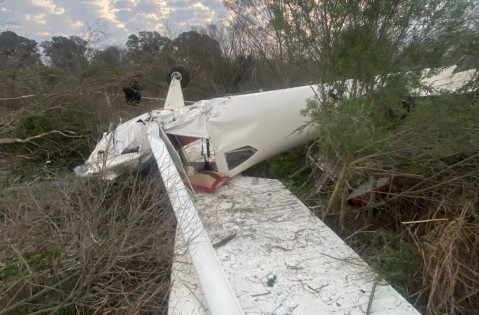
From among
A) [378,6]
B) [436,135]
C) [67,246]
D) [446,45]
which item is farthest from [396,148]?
[67,246]

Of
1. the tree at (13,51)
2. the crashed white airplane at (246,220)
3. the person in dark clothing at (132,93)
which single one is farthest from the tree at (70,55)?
the crashed white airplane at (246,220)

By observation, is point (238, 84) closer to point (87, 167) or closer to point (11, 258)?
point (87, 167)

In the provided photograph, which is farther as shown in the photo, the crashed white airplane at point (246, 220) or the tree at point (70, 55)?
the tree at point (70, 55)

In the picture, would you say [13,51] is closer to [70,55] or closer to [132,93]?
[70,55]

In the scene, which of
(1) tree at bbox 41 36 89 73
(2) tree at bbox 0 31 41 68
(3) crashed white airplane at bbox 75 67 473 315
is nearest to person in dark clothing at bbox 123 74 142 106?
(1) tree at bbox 41 36 89 73

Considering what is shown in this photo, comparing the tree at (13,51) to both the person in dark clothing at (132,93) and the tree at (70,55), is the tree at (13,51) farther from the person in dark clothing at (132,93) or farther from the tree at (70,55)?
the person in dark clothing at (132,93)

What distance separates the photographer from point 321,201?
4191 millimetres

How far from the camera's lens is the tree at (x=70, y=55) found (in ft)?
34.4

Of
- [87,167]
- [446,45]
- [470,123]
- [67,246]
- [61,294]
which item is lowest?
[61,294]

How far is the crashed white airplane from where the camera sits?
8.34 ft

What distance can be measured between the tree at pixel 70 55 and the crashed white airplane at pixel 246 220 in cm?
551

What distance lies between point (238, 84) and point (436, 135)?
13.5 meters

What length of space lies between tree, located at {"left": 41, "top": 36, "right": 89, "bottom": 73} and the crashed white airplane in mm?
5505

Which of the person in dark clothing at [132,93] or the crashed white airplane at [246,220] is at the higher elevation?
the person in dark clothing at [132,93]
